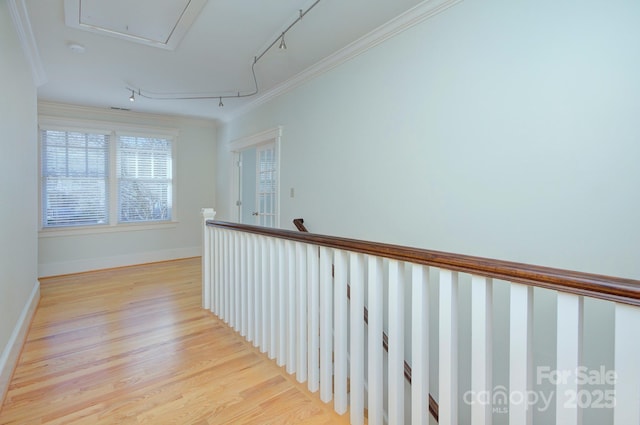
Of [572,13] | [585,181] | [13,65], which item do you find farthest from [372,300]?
[13,65]

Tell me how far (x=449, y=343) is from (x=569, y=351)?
0.35 metres

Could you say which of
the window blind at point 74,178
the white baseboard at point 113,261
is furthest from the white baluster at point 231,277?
the window blind at point 74,178

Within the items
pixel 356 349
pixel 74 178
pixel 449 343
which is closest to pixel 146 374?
pixel 356 349

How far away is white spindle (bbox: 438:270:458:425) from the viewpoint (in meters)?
1.07

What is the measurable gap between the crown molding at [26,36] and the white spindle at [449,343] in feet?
10.2

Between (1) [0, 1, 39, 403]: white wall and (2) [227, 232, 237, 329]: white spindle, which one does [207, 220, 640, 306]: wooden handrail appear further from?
(1) [0, 1, 39, 403]: white wall

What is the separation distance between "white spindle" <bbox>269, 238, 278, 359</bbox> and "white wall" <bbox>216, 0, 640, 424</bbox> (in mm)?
1006

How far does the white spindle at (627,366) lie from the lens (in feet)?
2.32

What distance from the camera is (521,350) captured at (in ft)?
2.97

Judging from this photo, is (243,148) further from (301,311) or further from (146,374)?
(301,311)

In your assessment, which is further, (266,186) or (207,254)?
(266,186)

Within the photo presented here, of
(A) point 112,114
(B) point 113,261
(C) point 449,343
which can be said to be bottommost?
(B) point 113,261

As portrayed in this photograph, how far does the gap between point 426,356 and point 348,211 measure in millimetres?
1801

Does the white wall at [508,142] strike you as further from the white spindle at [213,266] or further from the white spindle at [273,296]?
the white spindle at [213,266]
